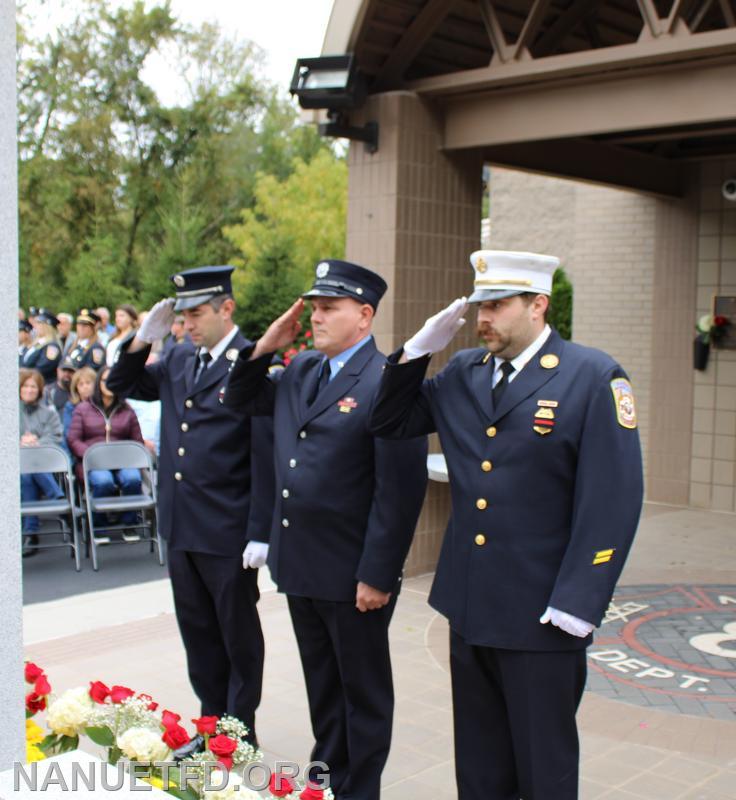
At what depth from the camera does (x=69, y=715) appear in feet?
9.38

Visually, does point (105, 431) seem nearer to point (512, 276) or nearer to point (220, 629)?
point (220, 629)

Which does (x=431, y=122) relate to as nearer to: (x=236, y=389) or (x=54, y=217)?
(x=236, y=389)

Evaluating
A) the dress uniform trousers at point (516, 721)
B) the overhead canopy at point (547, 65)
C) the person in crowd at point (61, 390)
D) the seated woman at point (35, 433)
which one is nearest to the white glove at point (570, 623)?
the dress uniform trousers at point (516, 721)

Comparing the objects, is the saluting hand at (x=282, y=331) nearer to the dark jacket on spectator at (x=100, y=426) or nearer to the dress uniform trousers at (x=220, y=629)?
the dress uniform trousers at (x=220, y=629)

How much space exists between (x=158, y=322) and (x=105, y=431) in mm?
4573

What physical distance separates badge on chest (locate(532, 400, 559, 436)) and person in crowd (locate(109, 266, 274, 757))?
139 centimetres

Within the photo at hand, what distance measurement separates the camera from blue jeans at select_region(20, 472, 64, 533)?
8.37m

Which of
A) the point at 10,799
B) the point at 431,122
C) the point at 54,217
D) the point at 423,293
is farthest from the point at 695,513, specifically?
the point at 54,217

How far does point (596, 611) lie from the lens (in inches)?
114

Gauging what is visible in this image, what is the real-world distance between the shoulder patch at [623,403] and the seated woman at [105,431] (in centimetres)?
604

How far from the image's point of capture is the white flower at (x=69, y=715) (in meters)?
2.86

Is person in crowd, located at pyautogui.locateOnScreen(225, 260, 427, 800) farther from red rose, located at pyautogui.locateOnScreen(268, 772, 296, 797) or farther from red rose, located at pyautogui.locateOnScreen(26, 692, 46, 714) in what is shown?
red rose, located at pyautogui.locateOnScreen(268, 772, 296, 797)

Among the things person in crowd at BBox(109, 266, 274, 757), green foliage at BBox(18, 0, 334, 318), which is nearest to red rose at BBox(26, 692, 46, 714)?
A: person in crowd at BBox(109, 266, 274, 757)

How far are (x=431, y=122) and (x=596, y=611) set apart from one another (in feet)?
15.3
